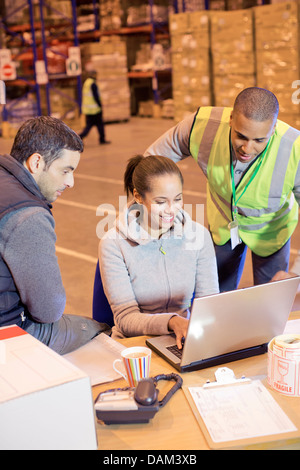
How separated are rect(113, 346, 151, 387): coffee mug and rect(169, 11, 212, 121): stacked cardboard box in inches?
315

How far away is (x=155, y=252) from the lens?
2.28 m

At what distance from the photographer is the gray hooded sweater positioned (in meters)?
2.21

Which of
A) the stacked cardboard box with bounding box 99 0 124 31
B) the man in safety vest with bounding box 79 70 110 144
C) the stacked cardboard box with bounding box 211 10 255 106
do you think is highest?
the stacked cardboard box with bounding box 99 0 124 31

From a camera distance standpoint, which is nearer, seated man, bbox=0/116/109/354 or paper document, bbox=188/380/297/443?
paper document, bbox=188/380/297/443

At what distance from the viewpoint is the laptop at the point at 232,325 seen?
63.5 inches

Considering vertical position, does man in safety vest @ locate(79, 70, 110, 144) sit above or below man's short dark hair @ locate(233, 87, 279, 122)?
below

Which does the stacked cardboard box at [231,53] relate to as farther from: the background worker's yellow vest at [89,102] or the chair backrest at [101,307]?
the chair backrest at [101,307]

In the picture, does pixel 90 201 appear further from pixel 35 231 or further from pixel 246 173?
pixel 35 231

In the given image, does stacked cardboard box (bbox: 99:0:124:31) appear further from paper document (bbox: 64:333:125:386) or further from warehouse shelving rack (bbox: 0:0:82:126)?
paper document (bbox: 64:333:125:386)

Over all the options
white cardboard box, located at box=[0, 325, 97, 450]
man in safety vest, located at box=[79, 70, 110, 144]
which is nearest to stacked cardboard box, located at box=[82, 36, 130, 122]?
man in safety vest, located at box=[79, 70, 110, 144]

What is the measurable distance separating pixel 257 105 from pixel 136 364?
1.23 m

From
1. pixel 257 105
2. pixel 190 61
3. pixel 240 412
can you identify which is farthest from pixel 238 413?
pixel 190 61

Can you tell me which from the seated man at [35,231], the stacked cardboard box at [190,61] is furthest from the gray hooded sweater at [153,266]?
the stacked cardboard box at [190,61]

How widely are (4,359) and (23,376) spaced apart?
11 centimetres
